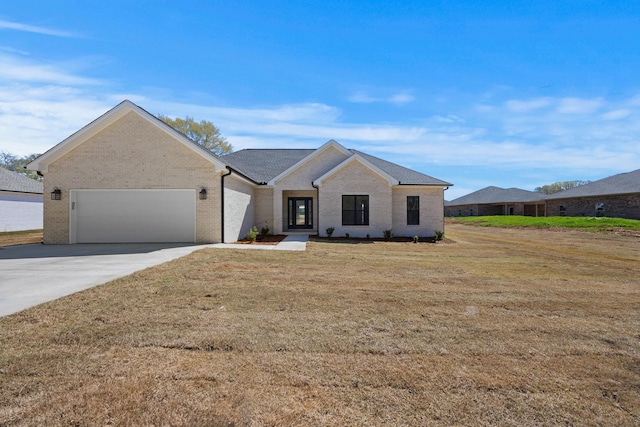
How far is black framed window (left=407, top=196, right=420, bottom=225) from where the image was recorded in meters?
18.6

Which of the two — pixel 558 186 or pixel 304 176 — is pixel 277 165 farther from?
pixel 558 186

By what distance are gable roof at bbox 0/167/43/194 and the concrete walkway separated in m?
13.1

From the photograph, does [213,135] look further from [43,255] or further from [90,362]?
[90,362]

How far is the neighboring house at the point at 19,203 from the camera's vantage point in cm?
2066

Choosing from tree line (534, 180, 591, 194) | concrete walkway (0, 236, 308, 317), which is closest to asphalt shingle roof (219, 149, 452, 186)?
concrete walkway (0, 236, 308, 317)

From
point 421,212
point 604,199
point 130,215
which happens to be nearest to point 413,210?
point 421,212

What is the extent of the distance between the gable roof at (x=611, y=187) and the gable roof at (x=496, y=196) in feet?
26.3

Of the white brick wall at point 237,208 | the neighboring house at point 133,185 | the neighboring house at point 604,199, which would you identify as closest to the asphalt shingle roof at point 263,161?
the white brick wall at point 237,208

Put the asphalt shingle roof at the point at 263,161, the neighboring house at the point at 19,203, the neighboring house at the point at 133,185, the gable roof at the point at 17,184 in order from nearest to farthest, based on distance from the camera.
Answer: the neighboring house at the point at 133,185
the asphalt shingle roof at the point at 263,161
the neighboring house at the point at 19,203
the gable roof at the point at 17,184

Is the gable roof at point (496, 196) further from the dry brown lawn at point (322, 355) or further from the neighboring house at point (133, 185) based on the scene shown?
the dry brown lawn at point (322, 355)

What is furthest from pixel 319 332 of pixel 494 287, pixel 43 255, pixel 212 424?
pixel 43 255

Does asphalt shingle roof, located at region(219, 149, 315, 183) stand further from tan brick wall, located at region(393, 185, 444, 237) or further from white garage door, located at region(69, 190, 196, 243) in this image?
tan brick wall, located at region(393, 185, 444, 237)

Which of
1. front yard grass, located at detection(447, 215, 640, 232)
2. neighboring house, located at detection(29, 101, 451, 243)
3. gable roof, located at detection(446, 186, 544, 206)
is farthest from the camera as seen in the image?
gable roof, located at detection(446, 186, 544, 206)

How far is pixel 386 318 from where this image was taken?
4801 mm
